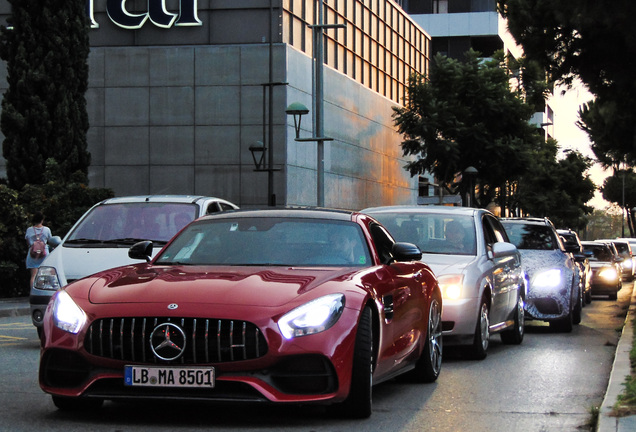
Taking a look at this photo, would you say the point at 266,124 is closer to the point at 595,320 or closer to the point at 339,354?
the point at 595,320

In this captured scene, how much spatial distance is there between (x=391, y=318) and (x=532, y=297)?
8.53 metres

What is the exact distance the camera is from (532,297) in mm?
16031

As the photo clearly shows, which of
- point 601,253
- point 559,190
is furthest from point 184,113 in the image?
point 559,190

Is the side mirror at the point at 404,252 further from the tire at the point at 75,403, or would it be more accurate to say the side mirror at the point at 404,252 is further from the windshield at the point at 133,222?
the windshield at the point at 133,222

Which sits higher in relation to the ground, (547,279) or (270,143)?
(270,143)

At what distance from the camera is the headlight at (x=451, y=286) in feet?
37.9

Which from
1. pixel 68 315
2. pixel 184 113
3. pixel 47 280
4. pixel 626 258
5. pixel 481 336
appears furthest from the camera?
pixel 626 258

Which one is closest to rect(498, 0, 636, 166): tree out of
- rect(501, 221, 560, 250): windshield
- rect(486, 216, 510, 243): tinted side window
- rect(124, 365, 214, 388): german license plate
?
rect(501, 221, 560, 250): windshield

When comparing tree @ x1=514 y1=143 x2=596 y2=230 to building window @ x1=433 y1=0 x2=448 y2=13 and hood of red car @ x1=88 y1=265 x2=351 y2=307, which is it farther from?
hood of red car @ x1=88 y1=265 x2=351 y2=307

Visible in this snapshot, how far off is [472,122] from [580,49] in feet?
83.1

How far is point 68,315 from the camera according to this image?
22.7ft

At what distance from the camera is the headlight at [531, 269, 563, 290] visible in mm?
16094

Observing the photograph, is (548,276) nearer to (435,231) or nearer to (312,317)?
(435,231)

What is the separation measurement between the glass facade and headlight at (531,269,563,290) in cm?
2636
